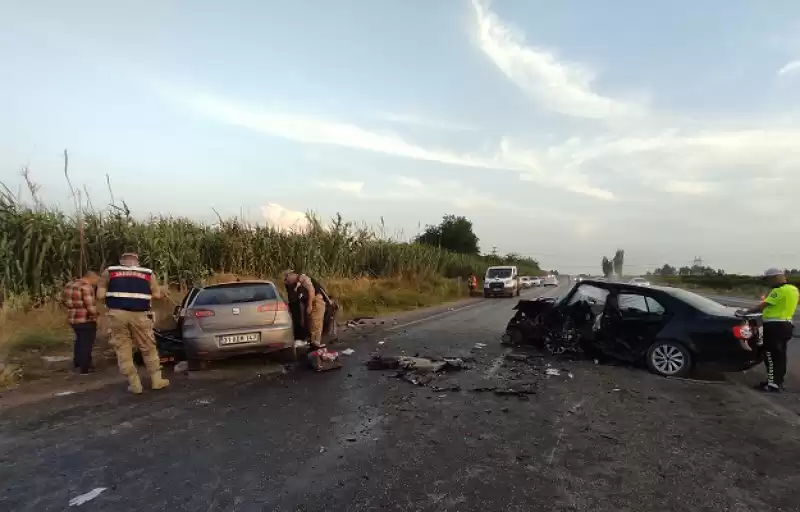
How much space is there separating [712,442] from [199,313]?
712 cm

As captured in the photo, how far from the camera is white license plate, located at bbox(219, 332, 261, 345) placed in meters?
8.73

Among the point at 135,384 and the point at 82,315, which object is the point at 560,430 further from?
the point at 82,315

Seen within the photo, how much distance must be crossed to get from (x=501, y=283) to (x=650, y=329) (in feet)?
92.6

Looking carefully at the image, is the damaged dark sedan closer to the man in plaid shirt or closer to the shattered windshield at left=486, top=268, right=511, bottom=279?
the man in plaid shirt

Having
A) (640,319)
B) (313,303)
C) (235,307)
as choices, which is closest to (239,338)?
(235,307)

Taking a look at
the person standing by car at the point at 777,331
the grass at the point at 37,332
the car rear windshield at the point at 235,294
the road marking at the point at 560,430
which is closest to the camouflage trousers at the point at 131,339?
the car rear windshield at the point at 235,294

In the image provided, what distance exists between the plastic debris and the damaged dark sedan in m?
7.66

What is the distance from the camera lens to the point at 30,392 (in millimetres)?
7645

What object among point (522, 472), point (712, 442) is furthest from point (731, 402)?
point (522, 472)

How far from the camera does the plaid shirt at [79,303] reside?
8.70 metres

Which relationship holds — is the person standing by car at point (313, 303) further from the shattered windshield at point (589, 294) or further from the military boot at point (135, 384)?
the shattered windshield at point (589, 294)

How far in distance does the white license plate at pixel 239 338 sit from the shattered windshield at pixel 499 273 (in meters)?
30.2

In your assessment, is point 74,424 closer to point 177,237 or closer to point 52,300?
point 52,300

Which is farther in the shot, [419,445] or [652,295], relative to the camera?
[652,295]
